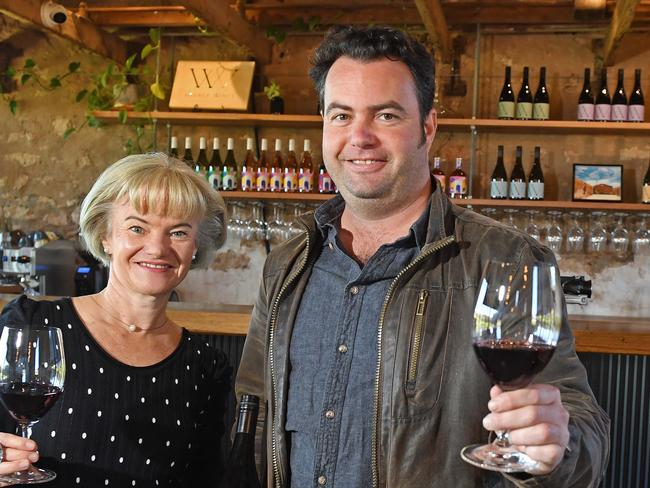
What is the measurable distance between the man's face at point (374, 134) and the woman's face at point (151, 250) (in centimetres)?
40

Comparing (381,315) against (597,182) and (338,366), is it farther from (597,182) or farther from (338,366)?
(597,182)

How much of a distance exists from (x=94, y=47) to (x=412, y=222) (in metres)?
4.11

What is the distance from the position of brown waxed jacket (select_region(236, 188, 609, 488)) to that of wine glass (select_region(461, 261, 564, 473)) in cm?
26

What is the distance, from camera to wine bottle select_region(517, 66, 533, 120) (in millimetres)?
4957

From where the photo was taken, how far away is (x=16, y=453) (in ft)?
4.45

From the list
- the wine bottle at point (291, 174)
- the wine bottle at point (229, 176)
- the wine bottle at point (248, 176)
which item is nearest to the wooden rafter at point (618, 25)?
the wine bottle at point (291, 174)

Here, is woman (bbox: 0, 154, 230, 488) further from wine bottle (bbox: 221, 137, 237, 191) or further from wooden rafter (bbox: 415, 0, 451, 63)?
wine bottle (bbox: 221, 137, 237, 191)

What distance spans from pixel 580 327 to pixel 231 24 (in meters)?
2.50

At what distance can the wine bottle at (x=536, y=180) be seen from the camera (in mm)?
4941

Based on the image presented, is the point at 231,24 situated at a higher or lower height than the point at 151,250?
higher

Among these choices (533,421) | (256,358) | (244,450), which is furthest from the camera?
(256,358)

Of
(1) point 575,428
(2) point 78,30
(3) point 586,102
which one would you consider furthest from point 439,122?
(1) point 575,428

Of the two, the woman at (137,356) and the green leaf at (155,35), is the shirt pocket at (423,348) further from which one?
the green leaf at (155,35)

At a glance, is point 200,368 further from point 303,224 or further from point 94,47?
point 94,47
